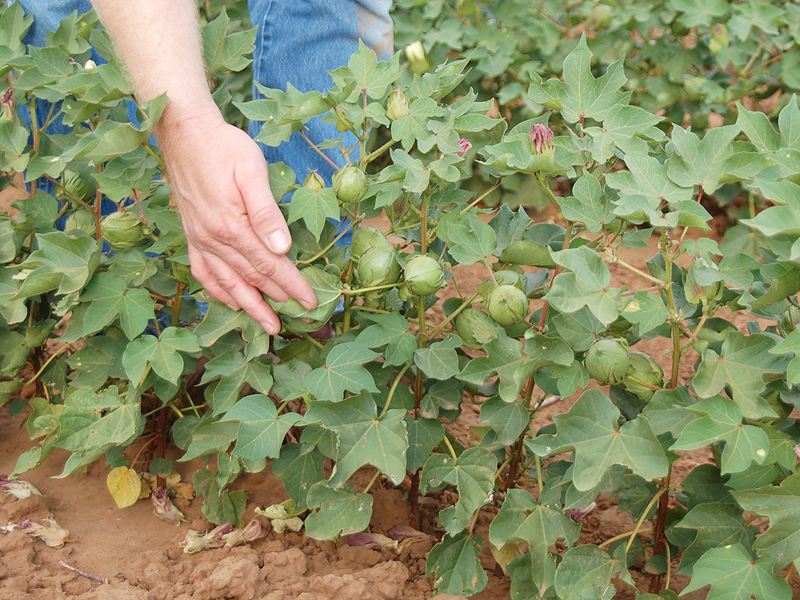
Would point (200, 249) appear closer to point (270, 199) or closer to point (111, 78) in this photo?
point (270, 199)

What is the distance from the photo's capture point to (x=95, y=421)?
116 cm

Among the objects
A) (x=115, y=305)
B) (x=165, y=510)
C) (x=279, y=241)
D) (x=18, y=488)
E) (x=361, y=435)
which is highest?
(x=279, y=241)

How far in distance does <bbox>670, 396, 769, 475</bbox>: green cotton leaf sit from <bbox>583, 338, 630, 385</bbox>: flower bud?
0.35 ft

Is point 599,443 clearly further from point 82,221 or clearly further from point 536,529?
point 82,221

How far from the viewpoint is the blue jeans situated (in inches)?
63.7

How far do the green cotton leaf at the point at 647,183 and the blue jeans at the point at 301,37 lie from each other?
Result: 0.83 metres

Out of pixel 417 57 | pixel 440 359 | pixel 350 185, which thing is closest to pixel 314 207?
pixel 350 185

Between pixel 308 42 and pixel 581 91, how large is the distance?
2.63 ft

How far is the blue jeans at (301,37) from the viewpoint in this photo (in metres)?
1.62

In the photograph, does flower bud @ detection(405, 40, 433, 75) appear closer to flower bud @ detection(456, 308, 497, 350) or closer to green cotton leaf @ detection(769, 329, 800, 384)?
flower bud @ detection(456, 308, 497, 350)

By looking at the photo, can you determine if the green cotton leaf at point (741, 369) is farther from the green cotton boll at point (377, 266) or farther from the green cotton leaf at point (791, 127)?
the green cotton boll at point (377, 266)

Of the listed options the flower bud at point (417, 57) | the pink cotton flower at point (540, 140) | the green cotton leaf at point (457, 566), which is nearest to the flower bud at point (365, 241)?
the pink cotton flower at point (540, 140)

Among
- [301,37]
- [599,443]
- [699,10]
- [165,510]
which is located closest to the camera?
[599,443]

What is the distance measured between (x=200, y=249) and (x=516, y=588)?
0.73m
